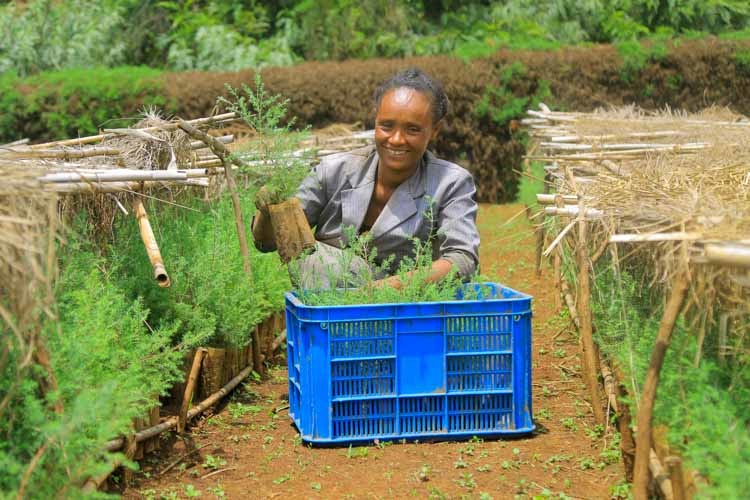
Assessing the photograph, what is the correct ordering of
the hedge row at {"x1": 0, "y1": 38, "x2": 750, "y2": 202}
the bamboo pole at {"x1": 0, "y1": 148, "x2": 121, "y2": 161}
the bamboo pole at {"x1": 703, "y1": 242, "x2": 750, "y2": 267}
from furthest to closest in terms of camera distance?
the hedge row at {"x1": 0, "y1": 38, "x2": 750, "y2": 202} → the bamboo pole at {"x1": 0, "y1": 148, "x2": 121, "y2": 161} → the bamboo pole at {"x1": 703, "y1": 242, "x2": 750, "y2": 267}

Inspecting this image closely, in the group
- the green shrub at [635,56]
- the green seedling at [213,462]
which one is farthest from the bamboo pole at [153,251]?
the green shrub at [635,56]

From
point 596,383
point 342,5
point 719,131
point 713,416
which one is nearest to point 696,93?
point 342,5

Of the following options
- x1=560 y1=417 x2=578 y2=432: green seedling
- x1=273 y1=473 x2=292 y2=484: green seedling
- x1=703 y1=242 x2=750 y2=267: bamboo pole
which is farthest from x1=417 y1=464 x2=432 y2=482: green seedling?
x1=703 y1=242 x2=750 y2=267: bamboo pole

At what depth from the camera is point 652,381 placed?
10.1 ft

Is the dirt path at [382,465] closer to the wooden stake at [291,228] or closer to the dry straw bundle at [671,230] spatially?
the dry straw bundle at [671,230]

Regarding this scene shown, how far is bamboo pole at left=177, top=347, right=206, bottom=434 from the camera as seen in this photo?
4.58 m

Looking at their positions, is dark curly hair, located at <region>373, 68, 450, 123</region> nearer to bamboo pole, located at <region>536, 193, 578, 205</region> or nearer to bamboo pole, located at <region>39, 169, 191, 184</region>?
bamboo pole, located at <region>536, 193, 578, 205</region>

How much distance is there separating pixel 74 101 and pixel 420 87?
957cm

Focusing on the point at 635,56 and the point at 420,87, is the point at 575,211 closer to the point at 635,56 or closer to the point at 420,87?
the point at 420,87

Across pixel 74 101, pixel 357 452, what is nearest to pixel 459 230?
pixel 357 452

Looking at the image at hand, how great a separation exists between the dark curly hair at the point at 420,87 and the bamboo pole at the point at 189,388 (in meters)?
1.42

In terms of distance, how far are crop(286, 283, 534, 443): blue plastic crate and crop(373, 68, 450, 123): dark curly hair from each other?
110cm

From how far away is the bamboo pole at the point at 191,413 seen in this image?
12.6ft

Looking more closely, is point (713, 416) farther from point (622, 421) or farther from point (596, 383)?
point (596, 383)
